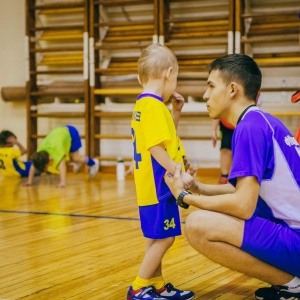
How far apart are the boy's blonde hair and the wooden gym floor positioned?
0.86 metres

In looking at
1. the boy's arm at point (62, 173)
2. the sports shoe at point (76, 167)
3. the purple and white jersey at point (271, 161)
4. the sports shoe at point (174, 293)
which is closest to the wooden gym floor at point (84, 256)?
the sports shoe at point (174, 293)

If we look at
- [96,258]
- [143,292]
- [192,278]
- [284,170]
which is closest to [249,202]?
[284,170]

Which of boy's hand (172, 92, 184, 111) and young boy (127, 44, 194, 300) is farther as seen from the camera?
boy's hand (172, 92, 184, 111)

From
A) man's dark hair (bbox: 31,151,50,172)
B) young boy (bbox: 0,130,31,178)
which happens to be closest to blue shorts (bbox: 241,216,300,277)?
man's dark hair (bbox: 31,151,50,172)

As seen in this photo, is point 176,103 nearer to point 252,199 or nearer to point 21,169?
point 252,199

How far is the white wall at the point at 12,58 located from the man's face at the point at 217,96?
279 inches

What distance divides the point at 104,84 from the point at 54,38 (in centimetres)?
95

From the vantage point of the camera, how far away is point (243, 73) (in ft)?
7.13

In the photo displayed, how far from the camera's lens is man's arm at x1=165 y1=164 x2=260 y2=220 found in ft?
6.64

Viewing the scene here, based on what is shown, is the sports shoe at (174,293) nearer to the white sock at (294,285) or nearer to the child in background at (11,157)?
the white sock at (294,285)

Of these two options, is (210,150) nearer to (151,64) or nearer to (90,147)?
(90,147)

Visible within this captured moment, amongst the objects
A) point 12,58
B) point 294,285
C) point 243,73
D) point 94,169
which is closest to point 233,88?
point 243,73

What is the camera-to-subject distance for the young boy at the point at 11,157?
7.39 metres

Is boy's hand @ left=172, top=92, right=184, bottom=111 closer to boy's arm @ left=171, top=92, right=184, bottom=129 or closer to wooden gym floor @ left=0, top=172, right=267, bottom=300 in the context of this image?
boy's arm @ left=171, top=92, right=184, bottom=129
